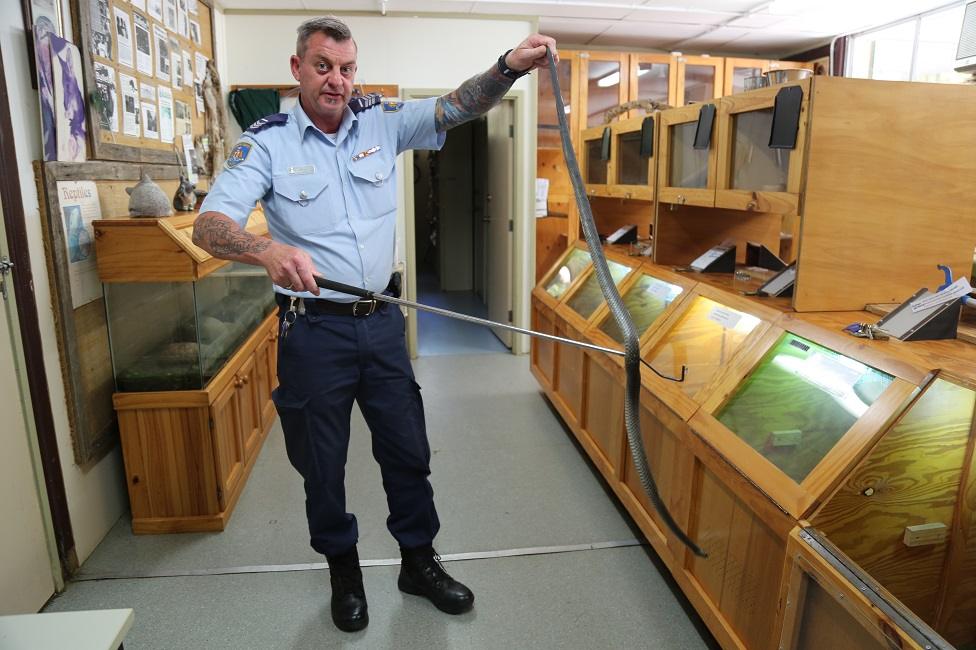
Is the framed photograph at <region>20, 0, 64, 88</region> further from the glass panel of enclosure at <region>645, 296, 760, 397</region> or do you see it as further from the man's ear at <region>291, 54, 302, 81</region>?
the glass panel of enclosure at <region>645, 296, 760, 397</region>

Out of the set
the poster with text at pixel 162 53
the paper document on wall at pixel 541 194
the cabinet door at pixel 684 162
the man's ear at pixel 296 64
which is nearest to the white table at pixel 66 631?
the man's ear at pixel 296 64

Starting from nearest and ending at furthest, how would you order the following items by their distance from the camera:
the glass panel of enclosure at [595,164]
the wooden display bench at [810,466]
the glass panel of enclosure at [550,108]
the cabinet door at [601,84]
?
the wooden display bench at [810,466] < the glass panel of enclosure at [595,164] < the glass panel of enclosure at [550,108] < the cabinet door at [601,84]

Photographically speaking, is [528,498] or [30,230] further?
[528,498]

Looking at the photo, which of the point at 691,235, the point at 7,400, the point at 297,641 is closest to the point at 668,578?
the point at 297,641

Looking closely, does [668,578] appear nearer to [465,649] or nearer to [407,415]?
[465,649]

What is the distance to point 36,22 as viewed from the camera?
2219 mm

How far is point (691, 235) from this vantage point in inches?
123

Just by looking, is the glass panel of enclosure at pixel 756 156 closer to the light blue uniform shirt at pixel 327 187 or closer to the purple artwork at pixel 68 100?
the light blue uniform shirt at pixel 327 187

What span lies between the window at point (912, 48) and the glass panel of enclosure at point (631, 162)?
8.46ft

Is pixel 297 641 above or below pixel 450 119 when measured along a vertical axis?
below

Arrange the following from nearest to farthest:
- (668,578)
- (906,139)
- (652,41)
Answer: (906,139)
(668,578)
(652,41)

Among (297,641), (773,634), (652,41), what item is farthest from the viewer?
(652,41)

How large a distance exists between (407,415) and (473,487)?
1.06 meters

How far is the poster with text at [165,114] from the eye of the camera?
3.26 m
